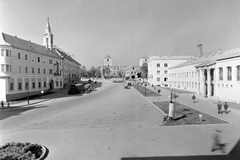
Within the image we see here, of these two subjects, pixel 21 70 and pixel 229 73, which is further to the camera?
pixel 21 70

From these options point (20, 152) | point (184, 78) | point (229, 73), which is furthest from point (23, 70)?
point (184, 78)

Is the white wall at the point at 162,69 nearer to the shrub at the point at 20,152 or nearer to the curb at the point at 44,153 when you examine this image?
the curb at the point at 44,153

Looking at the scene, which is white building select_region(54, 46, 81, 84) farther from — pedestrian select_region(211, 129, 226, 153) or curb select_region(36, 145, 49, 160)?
pedestrian select_region(211, 129, 226, 153)

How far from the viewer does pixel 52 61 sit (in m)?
43.5

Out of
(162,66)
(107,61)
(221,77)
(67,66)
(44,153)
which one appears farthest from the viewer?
(107,61)

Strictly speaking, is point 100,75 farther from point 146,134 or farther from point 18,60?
point 146,134

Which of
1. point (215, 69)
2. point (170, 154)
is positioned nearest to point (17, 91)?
point (170, 154)

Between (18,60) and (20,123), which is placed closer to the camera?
(20,123)

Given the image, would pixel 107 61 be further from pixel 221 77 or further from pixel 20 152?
pixel 20 152

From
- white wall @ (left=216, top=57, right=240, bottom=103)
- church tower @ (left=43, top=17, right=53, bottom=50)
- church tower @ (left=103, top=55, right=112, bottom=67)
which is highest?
church tower @ (left=103, top=55, right=112, bottom=67)

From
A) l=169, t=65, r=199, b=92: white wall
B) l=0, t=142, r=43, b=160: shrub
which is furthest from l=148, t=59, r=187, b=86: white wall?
l=0, t=142, r=43, b=160: shrub

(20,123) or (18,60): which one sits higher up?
(18,60)

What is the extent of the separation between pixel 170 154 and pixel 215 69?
26.8 metres

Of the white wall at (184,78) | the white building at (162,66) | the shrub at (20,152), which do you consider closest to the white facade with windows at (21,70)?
the shrub at (20,152)
